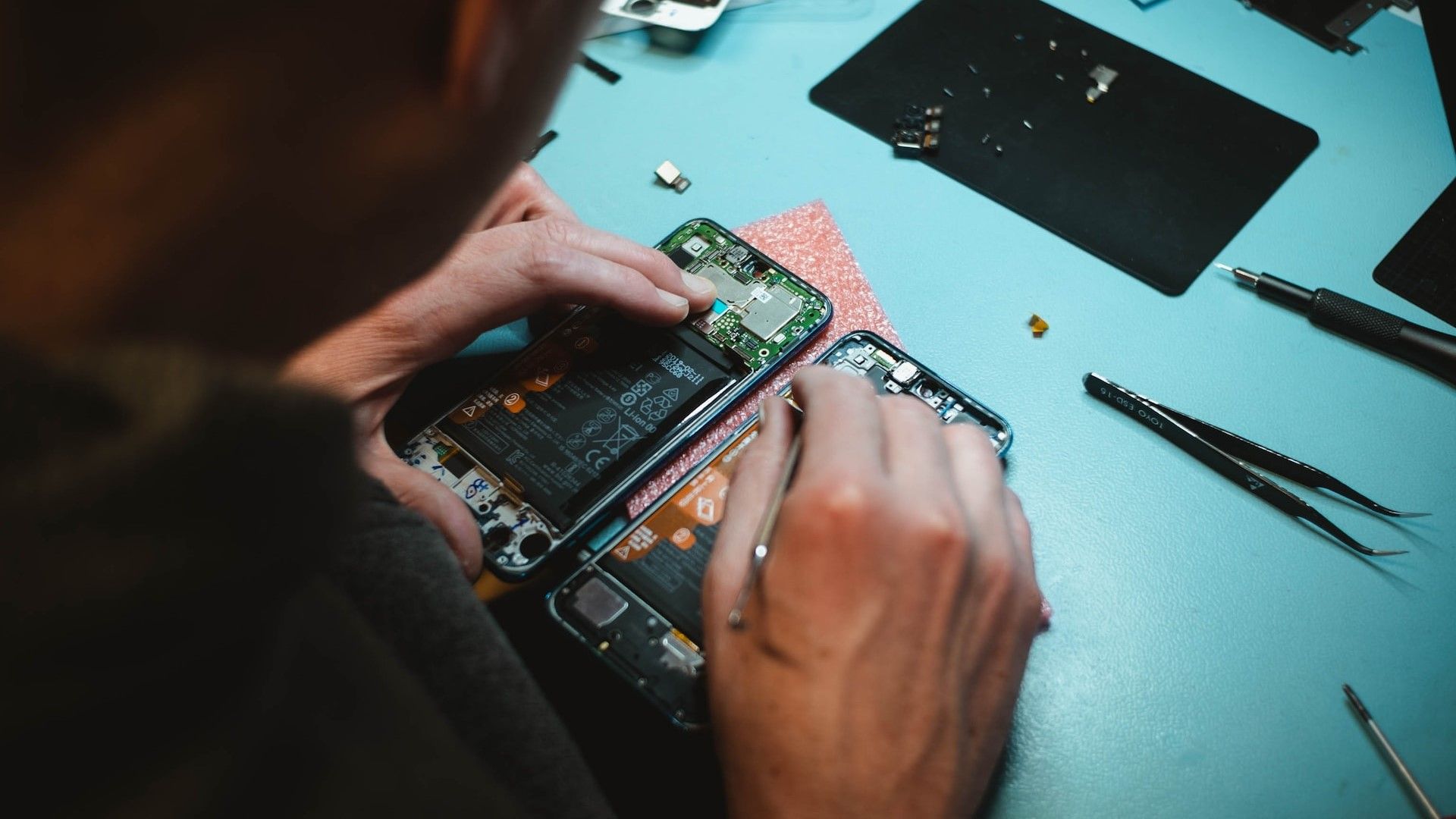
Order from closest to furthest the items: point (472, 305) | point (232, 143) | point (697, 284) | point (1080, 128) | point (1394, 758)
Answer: point (232, 143), point (1394, 758), point (472, 305), point (697, 284), point (1080, 128)

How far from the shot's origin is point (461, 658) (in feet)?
2.99

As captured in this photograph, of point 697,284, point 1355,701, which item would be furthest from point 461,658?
point 1355,701

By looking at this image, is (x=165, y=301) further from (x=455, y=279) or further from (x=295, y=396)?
(x=455, y=279)

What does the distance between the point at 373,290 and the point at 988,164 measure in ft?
4.41

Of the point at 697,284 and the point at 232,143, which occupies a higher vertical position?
the point at 697,284

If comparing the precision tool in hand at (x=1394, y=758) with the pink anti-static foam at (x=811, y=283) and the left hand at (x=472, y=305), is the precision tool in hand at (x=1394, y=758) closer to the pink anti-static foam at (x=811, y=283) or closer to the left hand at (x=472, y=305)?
the pink anti-static foam at (x=811, y=283)

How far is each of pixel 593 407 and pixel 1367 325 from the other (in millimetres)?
1239

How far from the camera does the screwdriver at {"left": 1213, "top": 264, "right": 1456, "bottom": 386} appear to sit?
58.0 inches

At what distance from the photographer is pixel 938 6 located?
6.29 ft

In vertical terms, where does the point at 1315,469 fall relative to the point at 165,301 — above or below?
above

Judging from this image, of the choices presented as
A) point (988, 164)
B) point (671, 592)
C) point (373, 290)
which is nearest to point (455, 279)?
point (671, 592)

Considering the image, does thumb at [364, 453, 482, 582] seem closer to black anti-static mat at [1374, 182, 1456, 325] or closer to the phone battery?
the phone battery

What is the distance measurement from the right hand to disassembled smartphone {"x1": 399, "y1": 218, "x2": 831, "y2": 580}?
318 mm

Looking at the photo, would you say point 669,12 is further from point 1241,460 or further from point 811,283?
point 1241,460
